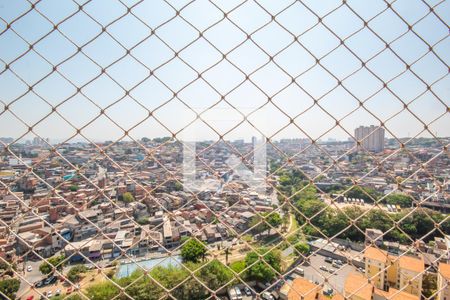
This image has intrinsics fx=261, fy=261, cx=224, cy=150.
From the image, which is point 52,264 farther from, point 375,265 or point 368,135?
point 375,265

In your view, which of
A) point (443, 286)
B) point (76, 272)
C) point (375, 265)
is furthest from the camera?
point (76, 272)

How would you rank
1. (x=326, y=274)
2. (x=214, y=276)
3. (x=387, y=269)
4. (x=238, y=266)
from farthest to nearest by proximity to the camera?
(x=326, y=274), (x=238, y=266), (x=214, y=276), (x=387, y=269)

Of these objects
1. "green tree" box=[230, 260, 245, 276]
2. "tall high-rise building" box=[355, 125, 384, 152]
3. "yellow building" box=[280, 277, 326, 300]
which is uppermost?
"tall high-rise building" box=[355, 125, 384, 152]

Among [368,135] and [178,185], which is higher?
[368,135]

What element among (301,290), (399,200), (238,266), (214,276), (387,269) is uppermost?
(387,269)

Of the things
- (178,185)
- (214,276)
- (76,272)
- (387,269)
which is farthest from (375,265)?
(76,272)

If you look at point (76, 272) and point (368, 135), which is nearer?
point (368, 135)

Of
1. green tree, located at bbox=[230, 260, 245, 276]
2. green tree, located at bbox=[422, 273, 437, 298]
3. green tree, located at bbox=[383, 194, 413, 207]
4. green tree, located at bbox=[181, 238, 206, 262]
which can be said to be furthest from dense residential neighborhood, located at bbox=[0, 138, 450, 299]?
green tree, located at bbox=[383, 194, 413, 207]

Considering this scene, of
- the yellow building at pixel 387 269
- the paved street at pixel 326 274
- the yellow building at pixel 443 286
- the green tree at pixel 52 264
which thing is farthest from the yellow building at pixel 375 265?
the paved street at pixel 326 274

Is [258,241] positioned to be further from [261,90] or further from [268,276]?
[261,90]

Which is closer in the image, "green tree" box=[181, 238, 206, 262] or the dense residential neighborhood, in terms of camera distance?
the dense residential neighborhood

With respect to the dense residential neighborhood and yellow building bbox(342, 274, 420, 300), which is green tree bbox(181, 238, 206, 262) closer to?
the dense residential neighborhood
